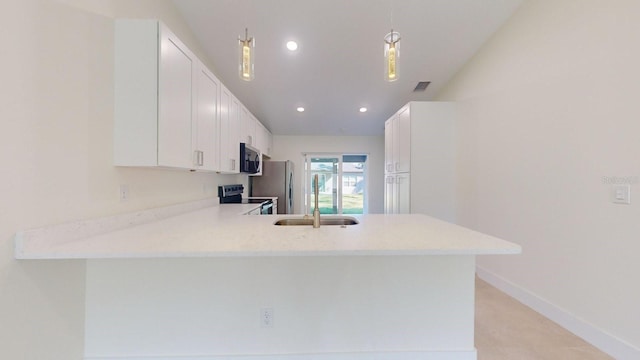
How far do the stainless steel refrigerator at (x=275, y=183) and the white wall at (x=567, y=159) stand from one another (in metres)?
3.39

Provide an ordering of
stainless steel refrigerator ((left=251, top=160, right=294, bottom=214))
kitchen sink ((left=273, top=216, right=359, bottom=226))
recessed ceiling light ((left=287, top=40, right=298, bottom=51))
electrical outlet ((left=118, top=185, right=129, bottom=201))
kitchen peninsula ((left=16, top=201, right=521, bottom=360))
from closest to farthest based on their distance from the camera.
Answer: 1. kitchen peninsula ((left=16, top=201, right=521, bottom=360))
2. electrical outlet ((left=118, top=185, right=129, bottom=201))
3. kitchen sink ((left=273, top=216, right=359, bottom=226))
4. recessed ceiling light ((left=287, top=40, right=298, bottom=51))
5. stainless steel refrigerator ((left=251, top=160, right=294, bottom=214))

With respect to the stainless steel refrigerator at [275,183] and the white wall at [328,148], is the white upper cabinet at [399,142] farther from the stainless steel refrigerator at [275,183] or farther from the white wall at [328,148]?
the stainless steel refrigerator at [275,183]

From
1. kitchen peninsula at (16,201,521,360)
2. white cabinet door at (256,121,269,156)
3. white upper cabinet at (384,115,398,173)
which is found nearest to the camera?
kitchen peninsula at (16,201,521,360)

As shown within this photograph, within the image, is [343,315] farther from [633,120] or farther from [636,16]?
[636,16]

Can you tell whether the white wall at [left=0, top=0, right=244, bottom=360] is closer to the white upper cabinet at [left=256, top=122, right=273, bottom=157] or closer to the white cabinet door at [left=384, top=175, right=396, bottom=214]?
the white upper cabinet at [left=256, top=122, right=273, bottom=157]

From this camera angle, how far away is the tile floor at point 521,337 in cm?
188

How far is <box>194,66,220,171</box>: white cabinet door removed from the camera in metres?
2.29

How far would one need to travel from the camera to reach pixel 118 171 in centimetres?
176

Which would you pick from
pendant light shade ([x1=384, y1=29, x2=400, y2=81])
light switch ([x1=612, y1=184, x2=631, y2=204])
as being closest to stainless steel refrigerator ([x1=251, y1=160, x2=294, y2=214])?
pendant light shade ([x1=384, y1=29, x2=400, y2=81])

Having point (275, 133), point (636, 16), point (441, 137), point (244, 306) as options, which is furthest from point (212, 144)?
point (275, 133)

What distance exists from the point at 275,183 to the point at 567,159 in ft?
14.3

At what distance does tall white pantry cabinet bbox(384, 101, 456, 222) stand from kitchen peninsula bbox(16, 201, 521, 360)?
79.2 inches

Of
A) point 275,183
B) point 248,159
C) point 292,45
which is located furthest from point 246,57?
point 275,183

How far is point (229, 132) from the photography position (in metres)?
3.08
